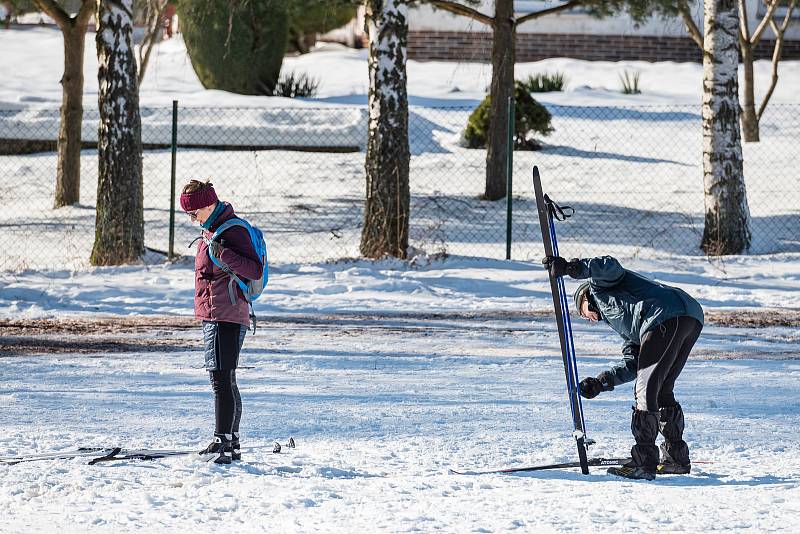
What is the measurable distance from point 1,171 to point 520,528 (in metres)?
16.5

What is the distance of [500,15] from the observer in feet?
54.4

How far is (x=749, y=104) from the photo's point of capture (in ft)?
66.4

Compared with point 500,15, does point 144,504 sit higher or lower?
lower

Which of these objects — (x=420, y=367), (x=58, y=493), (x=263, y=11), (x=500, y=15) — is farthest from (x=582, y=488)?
(x=263, y=11)

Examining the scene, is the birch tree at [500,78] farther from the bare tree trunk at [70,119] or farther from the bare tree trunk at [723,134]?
the bare tree trunk at [70,119]

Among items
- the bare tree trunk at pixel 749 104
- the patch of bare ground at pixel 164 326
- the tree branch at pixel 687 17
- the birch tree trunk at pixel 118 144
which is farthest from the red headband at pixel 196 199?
the bare tree trunk at pixel 749 104

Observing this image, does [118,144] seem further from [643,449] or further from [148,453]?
[643,449]

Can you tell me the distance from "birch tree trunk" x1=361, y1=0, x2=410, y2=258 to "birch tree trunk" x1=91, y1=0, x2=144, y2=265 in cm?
238

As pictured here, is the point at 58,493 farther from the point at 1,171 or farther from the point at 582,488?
the point at 1,171

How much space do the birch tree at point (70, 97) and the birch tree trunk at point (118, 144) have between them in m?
3.75

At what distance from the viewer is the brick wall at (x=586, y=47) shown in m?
29.6

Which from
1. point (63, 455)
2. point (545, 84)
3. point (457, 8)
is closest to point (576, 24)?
point (545, 84)

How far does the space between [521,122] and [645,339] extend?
14.2m

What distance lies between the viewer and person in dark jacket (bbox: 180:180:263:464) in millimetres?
5574
